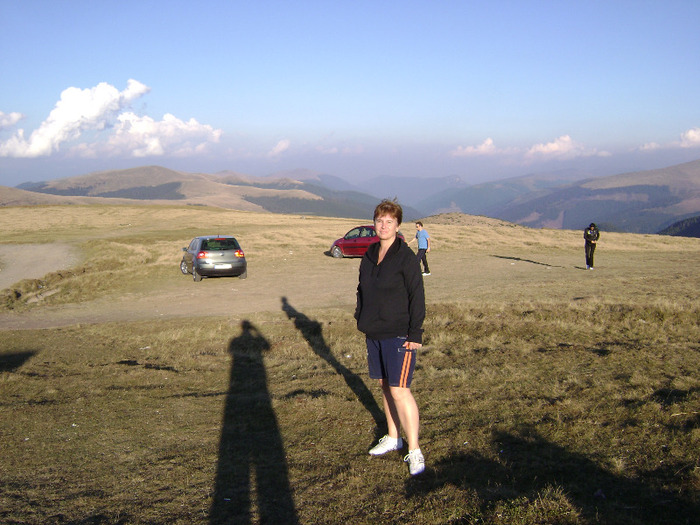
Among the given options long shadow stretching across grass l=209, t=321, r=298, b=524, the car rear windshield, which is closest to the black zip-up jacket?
long shadow stretching across grass l=209, t=321, r=298, b=524

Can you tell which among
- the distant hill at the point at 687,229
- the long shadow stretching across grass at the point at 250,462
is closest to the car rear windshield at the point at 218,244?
the long shadow stretching across grass at the point at 250,462

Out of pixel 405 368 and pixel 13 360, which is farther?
pixel 13 360

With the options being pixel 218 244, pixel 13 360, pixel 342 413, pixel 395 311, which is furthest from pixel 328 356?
pixel 218 244

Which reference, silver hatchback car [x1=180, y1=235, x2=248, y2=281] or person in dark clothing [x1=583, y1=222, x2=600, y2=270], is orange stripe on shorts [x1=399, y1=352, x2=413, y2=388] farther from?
person in dark clothing [x1=583, y1=222, x2=600, y2=270]

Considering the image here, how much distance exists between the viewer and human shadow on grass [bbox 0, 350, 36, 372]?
8489 millimetres

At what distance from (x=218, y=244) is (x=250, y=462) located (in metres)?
15.4

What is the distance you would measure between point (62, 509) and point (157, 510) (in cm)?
68

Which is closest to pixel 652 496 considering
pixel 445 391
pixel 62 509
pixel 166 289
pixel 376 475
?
pixel 376 475

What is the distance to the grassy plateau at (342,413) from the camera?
359 centimetres

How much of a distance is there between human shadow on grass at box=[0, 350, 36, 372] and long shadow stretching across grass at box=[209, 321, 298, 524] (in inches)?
160

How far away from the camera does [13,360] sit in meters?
9.03

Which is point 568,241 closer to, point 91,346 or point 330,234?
point 330,234

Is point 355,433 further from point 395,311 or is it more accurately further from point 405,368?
point 395,311

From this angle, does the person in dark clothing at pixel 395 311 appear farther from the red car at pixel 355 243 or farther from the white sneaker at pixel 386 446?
the red car at pixel 355 243
